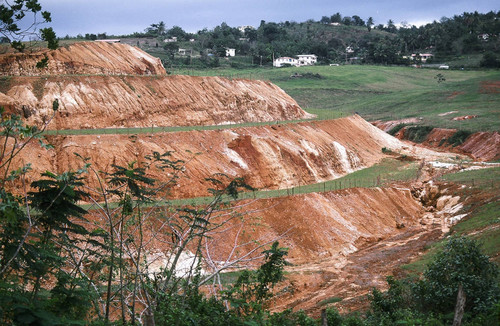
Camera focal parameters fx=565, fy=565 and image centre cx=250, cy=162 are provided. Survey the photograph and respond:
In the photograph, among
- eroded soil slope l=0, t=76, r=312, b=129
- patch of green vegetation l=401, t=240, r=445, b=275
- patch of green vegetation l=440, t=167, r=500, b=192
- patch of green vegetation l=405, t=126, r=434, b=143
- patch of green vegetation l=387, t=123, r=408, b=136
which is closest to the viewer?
patch of green vegetation l=401, t=240, r=445, b=275

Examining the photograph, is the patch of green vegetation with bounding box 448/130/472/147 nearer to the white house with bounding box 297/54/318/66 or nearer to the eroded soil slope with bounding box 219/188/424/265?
the eroded soil slope with bounding box 219/188/424/265

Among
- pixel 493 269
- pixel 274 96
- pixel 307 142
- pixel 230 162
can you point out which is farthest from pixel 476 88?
pixel 493 269

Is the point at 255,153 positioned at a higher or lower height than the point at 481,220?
higher

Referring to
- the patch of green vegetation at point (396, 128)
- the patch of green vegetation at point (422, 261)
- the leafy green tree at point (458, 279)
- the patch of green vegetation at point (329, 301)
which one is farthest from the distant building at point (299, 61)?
the leafy green tree at point (458, 279)

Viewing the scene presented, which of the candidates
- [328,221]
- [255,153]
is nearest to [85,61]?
[255,153]

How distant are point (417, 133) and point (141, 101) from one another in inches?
1620

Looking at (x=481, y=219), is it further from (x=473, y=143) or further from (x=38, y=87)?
(x=473, y=143)

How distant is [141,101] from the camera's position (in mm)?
46344

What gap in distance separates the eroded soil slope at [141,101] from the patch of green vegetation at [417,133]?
65.5 ft

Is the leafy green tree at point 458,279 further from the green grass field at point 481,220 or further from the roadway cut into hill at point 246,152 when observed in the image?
the roadway cut into hill at point 246,152

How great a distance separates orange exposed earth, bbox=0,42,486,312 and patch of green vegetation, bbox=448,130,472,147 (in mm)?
6708

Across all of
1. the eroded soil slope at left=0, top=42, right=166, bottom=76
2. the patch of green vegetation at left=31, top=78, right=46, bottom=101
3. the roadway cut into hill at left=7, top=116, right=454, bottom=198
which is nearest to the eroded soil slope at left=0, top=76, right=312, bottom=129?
the patch of green vegetation at left=31, top=78, right=46, bottom=101

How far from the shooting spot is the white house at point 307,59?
13862cm

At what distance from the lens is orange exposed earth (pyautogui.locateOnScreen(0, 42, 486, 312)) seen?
31.4 metres
